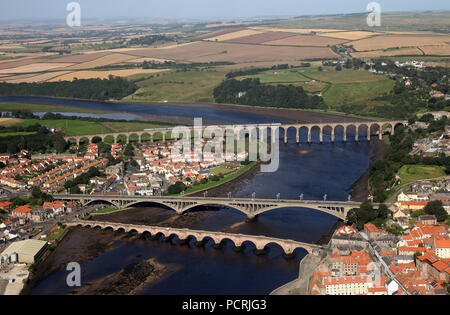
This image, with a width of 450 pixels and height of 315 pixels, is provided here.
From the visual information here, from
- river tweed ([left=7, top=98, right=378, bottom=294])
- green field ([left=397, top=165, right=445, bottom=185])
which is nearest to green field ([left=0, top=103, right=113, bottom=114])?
river tweed ([left=7, top=98, right=378, bottom=294])

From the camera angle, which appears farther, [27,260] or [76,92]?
[76,92]

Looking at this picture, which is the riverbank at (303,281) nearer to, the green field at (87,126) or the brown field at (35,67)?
the green field at (87,126)

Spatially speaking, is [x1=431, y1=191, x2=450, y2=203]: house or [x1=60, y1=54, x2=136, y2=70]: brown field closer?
[x1=431, y1=191, x2=450, y2=203]: house

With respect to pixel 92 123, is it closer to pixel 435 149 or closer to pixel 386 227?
pixel 435 149

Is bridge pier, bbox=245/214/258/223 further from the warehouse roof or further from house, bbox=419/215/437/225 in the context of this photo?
the warehouse roof

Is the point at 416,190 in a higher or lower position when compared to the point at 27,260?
higher

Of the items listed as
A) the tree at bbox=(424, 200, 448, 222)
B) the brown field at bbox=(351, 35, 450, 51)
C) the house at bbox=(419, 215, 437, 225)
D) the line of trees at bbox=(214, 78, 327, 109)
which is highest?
the brown field at bbox=(351, 35, 450, 51)

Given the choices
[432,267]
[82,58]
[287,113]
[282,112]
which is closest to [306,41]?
[282,112]

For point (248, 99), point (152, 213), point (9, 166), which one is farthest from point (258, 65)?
point (152, 213)
